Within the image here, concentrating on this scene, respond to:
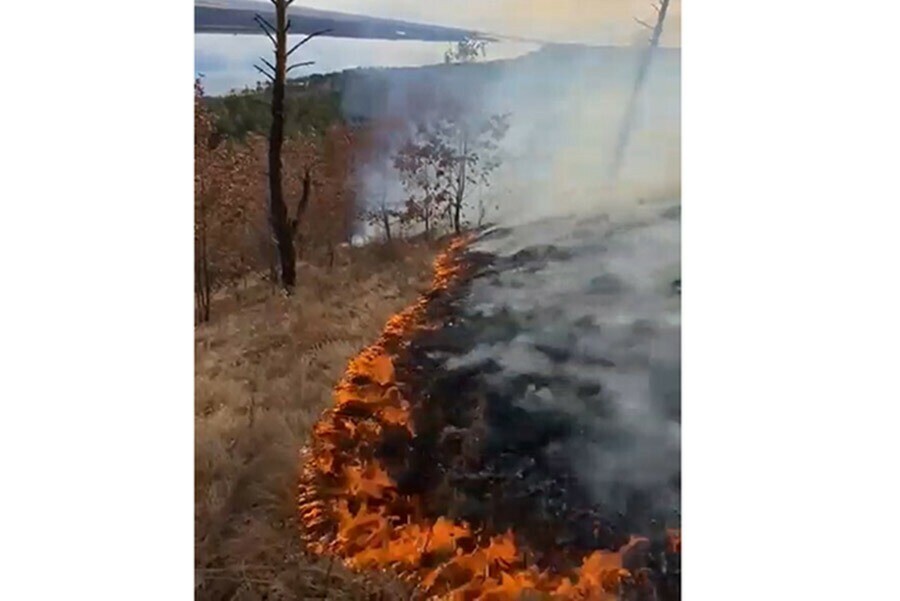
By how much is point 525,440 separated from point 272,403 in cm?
33

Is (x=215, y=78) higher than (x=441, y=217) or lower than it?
higher

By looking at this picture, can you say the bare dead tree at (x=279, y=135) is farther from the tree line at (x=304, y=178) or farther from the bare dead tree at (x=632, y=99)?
the bare dead tree at (x=632, y=99)

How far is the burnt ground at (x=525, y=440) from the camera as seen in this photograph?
3.67 feet

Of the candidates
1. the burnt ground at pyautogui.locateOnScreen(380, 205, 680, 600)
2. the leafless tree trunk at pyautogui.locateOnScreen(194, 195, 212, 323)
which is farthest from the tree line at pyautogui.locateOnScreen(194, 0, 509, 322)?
the burnt ground at pyautogui.locateOnScreen(380, 205, 680, 600)

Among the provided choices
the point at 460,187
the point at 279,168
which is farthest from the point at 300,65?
the point at 460,187

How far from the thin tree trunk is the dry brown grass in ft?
0.08

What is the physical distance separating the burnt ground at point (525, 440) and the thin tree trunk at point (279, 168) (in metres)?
0.19

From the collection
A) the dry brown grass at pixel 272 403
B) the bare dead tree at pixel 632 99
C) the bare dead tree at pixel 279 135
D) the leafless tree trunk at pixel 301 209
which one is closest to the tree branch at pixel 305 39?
the bare dead tree at pixel 279 135
